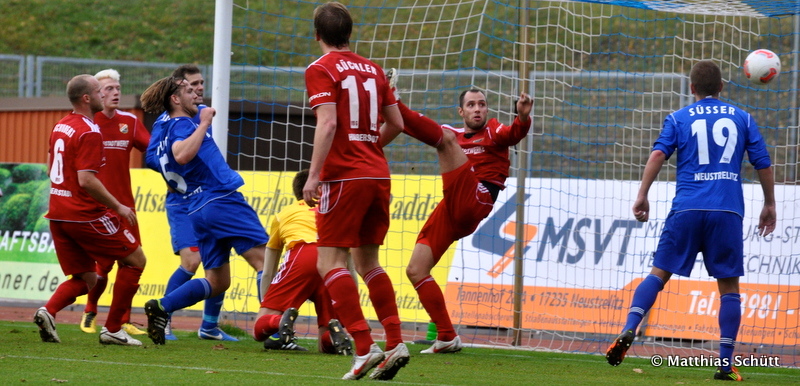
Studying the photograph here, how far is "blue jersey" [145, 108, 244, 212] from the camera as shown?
299 inches

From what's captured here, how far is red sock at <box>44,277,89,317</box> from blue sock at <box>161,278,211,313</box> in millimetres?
624

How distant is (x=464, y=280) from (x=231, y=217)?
11.4 ft

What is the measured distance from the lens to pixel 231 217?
7.61 metres

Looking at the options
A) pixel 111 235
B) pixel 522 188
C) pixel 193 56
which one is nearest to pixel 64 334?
pixel 111 235

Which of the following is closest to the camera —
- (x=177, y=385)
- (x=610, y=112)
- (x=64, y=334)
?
(x=177, y=385)

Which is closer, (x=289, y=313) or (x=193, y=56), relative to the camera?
(x=289, y=313)

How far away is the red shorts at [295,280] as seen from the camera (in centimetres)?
710

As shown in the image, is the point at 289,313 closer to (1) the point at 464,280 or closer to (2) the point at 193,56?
(1) the point at 464,280

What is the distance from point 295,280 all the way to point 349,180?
2.04 meters

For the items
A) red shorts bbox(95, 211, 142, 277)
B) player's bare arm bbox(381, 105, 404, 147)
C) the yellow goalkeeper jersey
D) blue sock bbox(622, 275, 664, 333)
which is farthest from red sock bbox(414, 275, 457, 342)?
red shorts bbox(95, 211, 142, 277)

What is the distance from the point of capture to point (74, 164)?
7.18 m

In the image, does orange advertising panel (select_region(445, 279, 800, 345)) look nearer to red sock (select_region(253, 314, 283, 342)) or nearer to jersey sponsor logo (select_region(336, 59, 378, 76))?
red sock (select_region(253, 314, 283, 342))

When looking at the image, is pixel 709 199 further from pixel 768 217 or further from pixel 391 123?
pixel 391 123

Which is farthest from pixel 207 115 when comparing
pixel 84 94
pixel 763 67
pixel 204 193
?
pixel 763 67
